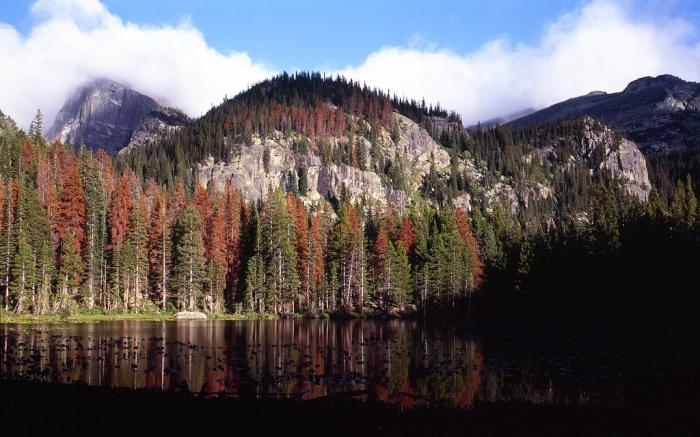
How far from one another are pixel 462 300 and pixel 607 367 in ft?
236

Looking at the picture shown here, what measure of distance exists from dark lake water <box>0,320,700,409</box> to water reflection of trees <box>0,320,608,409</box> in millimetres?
60

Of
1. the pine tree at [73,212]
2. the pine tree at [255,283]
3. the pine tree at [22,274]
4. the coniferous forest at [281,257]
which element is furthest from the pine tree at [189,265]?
the pine tree at [22,274]

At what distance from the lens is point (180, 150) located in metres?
195

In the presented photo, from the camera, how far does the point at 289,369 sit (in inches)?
1171

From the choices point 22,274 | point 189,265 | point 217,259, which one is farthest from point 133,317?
point 217,259

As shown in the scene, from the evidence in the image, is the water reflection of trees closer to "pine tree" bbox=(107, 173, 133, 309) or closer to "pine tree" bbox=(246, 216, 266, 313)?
"pine tree" bbox=(107, 173, 133, 309)

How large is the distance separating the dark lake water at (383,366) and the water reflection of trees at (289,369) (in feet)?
0.20

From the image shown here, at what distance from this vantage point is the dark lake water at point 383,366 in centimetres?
2333

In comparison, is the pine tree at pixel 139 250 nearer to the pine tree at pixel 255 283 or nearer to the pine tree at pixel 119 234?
the pine tree at pixel 119 234

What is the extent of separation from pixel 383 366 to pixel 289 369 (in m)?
5.84

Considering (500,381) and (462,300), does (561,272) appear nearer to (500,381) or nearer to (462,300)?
(462,300)

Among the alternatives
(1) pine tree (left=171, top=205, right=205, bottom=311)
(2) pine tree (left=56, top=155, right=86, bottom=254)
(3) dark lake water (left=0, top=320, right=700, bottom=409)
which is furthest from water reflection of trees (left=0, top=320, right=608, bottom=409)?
(2) pine tree (left=56, top=155, right=86, bottom=254)

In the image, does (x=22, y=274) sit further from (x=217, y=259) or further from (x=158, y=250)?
(x=217, y=259)

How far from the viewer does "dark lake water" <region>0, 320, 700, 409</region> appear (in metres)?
23.3
